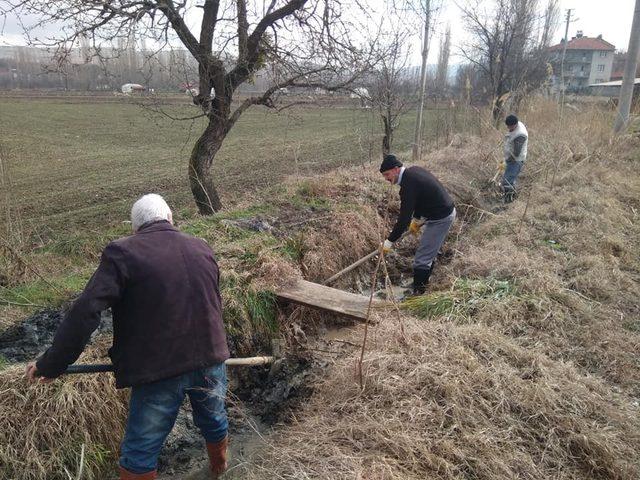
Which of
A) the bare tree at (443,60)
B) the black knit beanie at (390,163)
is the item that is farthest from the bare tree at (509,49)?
Answer: the black knit beanie at (390,163)

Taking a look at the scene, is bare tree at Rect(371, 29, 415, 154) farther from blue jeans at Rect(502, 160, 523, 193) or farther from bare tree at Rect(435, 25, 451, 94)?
bare tree at Rect(435, 25, 451, 94)

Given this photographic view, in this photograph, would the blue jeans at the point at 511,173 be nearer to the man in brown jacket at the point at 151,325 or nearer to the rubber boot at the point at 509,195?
the rubber boot at the point at 509,195

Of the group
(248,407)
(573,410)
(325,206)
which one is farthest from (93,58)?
(573,410)

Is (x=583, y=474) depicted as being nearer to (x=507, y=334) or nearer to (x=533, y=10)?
(x=507, y=334)

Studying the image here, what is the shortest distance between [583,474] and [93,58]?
773 cm

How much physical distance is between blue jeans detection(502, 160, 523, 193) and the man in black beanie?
4069 millimetres

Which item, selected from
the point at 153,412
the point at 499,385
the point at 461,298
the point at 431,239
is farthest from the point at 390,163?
the point at 153,412

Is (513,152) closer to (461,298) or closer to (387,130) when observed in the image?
(387,130)

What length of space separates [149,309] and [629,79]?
43.3 feet

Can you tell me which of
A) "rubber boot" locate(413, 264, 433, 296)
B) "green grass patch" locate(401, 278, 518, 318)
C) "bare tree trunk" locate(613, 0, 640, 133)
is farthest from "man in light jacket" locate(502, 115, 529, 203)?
"green grass patch" locate(401, 278, 518, 318)

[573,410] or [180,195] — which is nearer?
[573,410]

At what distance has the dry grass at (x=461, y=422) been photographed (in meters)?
2.61

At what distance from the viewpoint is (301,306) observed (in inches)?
197

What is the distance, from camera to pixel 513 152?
900cm
